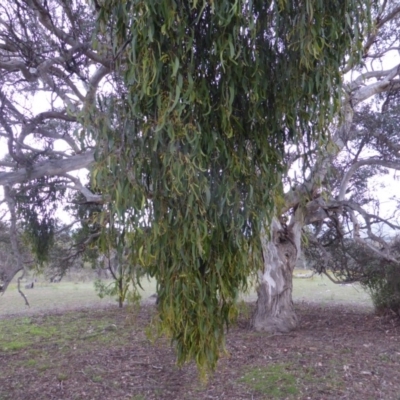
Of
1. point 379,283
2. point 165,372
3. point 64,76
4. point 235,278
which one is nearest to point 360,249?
point 379,283

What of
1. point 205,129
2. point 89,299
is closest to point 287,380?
point 205,129

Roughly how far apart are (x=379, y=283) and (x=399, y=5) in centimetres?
533

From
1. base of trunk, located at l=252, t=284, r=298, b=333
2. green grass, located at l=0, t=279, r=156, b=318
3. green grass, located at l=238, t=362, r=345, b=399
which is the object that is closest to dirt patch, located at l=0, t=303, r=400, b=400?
green grass, located at l=238, t=362, r=345, b=399

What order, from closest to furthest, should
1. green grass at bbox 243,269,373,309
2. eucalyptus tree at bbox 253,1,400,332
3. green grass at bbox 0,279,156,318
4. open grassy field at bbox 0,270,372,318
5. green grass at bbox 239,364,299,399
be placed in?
green grass at bbox 239,364,299,399
eucalyptus tree at bbox 253,1,400,332
green grass at bbox 0,279,156,318
open grassy field at bbox 0,270,372,318
green grass at bbox 243,269,373,309

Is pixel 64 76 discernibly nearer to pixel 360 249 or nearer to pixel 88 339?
pixel 88 339

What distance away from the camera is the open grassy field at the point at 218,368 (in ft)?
19.0

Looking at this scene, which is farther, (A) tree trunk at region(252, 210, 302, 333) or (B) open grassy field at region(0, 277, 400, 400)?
(A) tree trunk at region(252, 210, 302, 333)

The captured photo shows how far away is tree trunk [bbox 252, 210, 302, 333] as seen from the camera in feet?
29.5

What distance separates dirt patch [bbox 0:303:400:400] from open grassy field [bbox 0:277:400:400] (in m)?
0.01

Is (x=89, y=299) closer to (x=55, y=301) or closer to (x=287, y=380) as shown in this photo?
(x=55, y=301)

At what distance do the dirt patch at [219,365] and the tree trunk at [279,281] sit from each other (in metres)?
0.34

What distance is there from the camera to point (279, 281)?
9094 millimetres

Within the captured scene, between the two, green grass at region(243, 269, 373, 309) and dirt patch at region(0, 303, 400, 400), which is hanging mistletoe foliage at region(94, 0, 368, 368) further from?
green grass at region(243, 269, 373, 309)

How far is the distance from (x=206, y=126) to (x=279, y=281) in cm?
646
